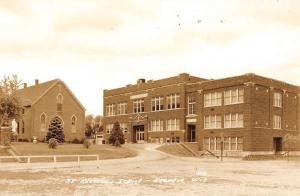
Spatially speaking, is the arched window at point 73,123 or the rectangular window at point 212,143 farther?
the arched window at point 73,123

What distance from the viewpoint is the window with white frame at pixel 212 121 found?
5835 centimetres

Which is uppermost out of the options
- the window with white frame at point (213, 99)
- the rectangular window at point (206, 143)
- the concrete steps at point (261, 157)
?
the window with white frame at point (213, 99)

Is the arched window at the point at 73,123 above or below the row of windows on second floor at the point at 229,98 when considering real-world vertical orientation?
below

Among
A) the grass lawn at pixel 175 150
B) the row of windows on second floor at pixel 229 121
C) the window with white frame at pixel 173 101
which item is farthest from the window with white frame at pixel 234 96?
the window with white frame at pixel 173 101

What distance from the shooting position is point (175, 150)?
56594 mm

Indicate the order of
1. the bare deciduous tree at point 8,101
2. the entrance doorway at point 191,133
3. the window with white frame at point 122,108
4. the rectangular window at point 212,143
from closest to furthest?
the bare deciduous tree at point 8,101, the rectangular window at point 212,143, the entrance doorway at point 191,133, the window with white frame at point 122,108

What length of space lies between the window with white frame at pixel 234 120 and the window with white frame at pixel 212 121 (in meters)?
1.19

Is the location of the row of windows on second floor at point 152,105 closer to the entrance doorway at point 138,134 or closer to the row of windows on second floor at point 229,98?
the entrance doorway at point 138,134

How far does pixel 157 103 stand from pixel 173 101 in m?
4.15

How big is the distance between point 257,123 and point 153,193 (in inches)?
1611

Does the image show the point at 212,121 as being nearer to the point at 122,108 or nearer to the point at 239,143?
the point at 239,143

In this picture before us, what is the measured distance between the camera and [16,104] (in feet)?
161

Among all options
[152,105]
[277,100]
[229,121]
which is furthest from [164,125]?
[277,100]

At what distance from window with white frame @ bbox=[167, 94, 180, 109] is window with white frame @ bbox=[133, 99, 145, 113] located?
22.4 feet
